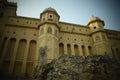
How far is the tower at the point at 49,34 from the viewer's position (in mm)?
22406

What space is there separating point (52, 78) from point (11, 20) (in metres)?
19.9

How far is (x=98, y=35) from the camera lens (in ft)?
95.5

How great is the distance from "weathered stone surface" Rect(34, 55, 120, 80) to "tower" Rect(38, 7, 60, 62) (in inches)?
262

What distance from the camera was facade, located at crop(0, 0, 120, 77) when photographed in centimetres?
2259

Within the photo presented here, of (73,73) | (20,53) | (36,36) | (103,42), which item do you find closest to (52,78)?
(73,73)

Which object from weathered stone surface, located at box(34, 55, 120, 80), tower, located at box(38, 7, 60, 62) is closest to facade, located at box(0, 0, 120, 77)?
tower, located at box(38, 7, 60, 62)

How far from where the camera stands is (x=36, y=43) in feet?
84.9

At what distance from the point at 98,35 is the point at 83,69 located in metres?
17.3

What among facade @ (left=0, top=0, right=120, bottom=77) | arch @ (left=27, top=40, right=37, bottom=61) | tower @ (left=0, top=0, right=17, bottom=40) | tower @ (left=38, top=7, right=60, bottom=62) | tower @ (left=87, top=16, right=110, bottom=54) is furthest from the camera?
tower @ (left=87, top=16, right=110, bottom=54)

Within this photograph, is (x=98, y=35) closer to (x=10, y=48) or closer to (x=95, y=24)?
(x=95, y=24)

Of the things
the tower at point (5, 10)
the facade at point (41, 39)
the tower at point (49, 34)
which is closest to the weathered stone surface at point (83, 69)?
the tower at point (49, 34)

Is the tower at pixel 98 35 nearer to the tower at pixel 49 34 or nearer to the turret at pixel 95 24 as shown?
the turret at pixel 95 24

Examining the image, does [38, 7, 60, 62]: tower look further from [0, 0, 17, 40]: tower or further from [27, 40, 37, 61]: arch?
[0, 0, 17, 40]: tower

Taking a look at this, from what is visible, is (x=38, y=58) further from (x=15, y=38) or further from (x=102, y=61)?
(x=102, y=61)
